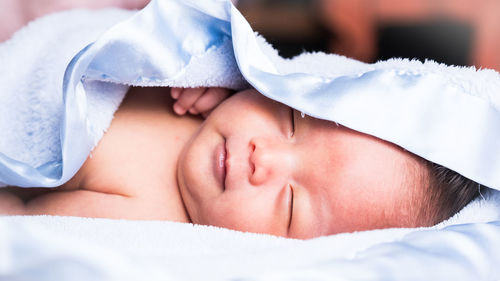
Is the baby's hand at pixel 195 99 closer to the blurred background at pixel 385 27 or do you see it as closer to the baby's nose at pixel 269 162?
the baby's nose at pixel 269 162

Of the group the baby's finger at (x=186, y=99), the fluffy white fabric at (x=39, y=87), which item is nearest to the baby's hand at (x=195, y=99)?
the baby's finger at (x=186, y=99)

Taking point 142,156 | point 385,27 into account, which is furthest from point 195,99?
point 385,27

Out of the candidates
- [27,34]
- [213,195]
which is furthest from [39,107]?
[213,195]

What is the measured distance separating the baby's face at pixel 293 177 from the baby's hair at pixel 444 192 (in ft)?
0.11

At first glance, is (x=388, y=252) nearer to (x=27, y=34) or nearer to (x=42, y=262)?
(x=42, y=262)

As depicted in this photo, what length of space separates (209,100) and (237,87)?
6 cm

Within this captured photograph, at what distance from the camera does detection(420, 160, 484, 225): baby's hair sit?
82cm

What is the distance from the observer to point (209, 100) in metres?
1.01

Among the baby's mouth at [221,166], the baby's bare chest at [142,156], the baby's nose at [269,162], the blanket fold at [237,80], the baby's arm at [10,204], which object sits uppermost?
the blanket fold at [237,80]

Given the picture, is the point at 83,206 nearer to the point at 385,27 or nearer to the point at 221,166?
the point at 221,166

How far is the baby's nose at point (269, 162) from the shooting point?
821mm

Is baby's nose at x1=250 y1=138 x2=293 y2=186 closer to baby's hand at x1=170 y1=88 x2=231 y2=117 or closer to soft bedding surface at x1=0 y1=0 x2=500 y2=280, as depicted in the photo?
soft bedding surface at x1=0 y1=0 x2=500 y2=280

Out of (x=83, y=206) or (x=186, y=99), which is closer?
(x=83, y=206)

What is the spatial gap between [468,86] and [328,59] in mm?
286
